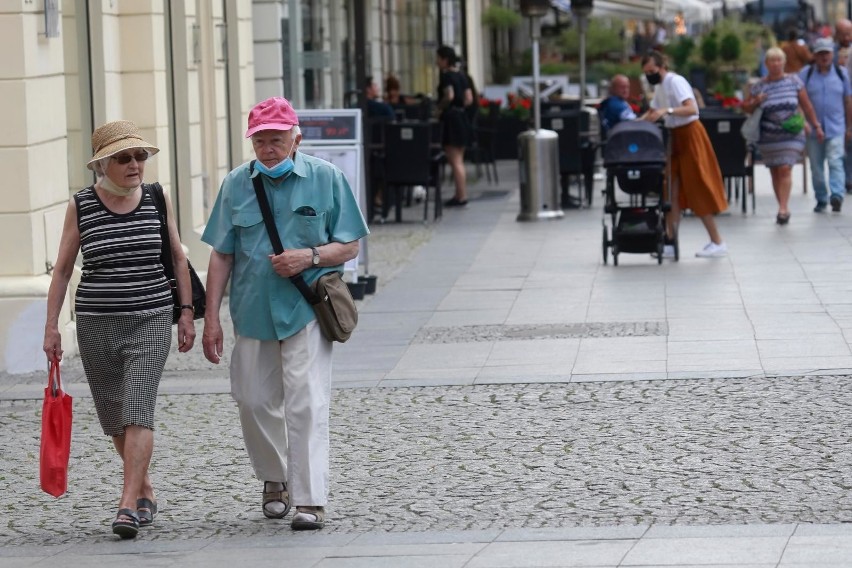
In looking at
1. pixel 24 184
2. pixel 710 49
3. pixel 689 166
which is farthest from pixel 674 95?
pixel 710 49

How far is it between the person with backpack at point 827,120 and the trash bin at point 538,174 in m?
2.75

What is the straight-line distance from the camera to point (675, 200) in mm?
15555

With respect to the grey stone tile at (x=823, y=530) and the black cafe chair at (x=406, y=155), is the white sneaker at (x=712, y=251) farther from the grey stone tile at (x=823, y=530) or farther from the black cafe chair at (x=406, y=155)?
the grey stone tile at (x=823, y=530)

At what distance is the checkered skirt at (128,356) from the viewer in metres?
6.98

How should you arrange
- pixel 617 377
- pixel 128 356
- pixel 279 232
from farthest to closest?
pixel 617 377, pixel 128 356, pixel 279 232

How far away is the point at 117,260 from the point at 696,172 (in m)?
9.21

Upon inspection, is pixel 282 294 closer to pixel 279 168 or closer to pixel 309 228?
pixel 309 228

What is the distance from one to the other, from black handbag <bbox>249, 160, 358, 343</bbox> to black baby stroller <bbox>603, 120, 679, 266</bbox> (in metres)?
8.36

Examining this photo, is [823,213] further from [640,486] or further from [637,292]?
[640,486]

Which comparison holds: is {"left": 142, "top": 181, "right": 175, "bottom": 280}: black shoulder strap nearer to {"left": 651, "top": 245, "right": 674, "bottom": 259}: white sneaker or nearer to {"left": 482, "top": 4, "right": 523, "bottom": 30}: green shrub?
{"left": 651, "top": 245, "right": 674, "bottom": 259}: white sneaker

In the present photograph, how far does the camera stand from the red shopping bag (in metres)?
6.89

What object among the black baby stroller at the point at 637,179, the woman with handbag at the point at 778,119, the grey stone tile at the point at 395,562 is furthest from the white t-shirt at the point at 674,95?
the grey stone tile at the point at 395,562

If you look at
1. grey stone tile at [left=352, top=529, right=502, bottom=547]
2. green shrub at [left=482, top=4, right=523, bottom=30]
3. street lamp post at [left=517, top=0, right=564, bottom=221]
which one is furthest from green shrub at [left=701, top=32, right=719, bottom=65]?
grey stone tile at [left=352, top=529, right=502, bottom=547]

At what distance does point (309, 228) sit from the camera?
6.91 meters
